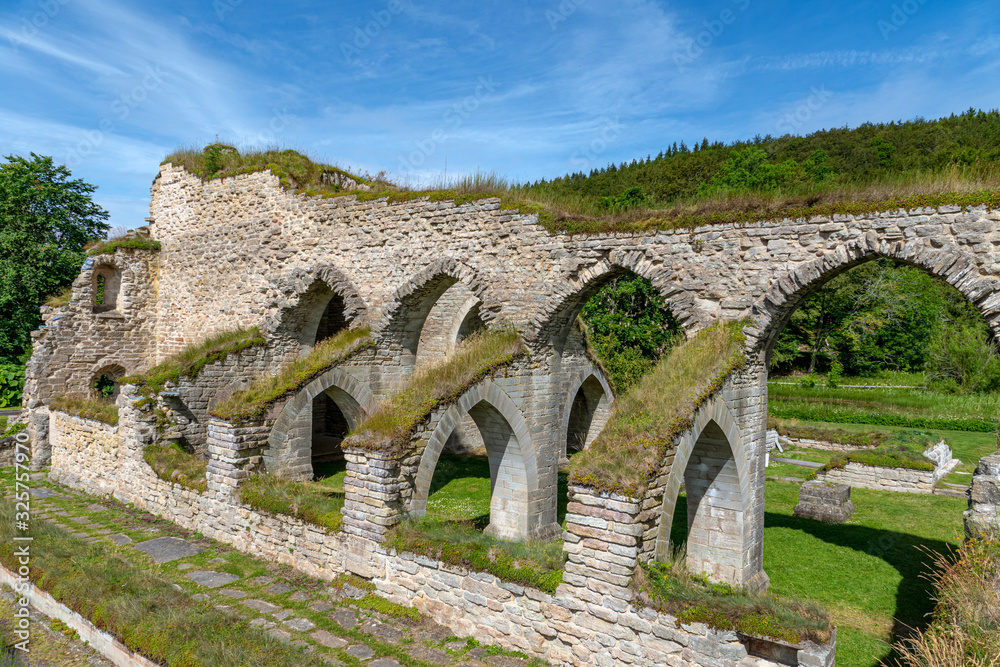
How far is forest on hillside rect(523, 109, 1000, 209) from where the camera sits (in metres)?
39.2

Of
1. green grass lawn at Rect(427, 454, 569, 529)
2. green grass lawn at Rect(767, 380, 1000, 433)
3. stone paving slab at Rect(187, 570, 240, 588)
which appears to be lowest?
stone paving slab at Rect(187, 570, 240, 588)

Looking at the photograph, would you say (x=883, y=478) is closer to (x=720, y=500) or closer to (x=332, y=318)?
(x=720, y=500)

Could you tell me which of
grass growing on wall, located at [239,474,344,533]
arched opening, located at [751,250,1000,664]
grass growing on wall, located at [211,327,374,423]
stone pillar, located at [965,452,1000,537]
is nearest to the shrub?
grass growing on wall, located at [211,327,374,423]

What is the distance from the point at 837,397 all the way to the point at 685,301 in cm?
2550

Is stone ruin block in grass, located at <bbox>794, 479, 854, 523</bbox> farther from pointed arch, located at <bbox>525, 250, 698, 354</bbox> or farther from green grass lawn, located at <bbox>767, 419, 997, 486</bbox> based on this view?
pointed arch, located at <bbox>525, 250, 698, 354</bbox>

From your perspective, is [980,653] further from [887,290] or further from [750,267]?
[887,290]

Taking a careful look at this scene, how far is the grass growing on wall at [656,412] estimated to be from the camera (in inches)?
245

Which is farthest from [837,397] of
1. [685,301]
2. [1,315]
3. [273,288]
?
[1,315]

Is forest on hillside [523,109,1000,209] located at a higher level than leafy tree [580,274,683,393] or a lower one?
higher

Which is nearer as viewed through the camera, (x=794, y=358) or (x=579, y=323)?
(x=579, y=323)

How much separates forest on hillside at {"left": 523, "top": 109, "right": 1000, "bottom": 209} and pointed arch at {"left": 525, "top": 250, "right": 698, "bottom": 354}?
82.7 feet

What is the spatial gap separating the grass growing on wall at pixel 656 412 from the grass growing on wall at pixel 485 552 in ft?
3.85

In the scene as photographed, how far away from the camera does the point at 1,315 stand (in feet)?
68.0

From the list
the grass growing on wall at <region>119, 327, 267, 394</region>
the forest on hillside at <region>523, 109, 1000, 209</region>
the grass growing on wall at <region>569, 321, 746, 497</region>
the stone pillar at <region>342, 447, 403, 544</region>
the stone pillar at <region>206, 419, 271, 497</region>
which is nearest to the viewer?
the grass growing on wall at <region>569, 321, 746, 497</region>
